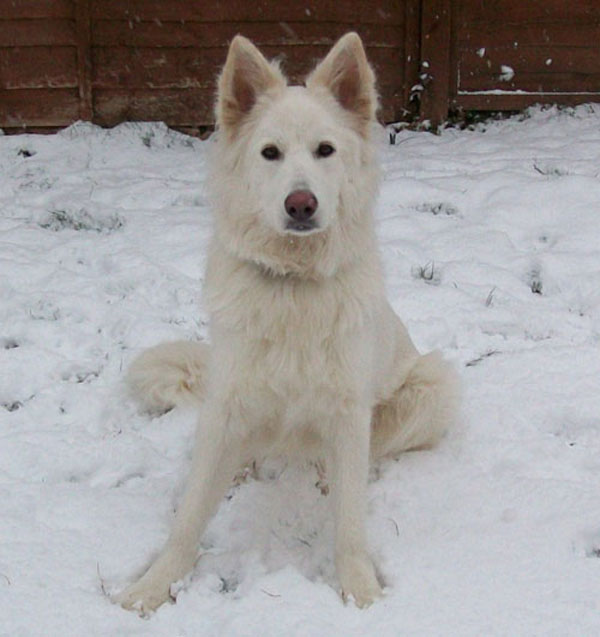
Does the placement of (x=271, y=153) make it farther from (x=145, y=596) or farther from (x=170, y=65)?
(x=170, y=65)

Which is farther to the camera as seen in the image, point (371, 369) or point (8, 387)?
point (8, 387)

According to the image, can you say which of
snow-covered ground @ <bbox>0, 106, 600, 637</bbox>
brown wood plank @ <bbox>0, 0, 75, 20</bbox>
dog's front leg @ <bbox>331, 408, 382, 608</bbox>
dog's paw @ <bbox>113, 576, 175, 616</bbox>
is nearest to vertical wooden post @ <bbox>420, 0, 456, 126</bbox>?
snow-covered ground @ <bbox>0, 106, 600, 637</bbox>

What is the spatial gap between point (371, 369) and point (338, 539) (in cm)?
55

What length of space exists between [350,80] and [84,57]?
18.0ft

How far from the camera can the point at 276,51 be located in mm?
7863

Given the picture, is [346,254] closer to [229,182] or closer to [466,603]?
[229,182]

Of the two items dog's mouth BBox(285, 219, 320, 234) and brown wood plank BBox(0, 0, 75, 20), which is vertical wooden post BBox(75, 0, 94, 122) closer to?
brown wood plank BBox(0, 0, 75, 20)

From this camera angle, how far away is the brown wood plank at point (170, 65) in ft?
25.5

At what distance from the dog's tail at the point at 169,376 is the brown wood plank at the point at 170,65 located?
16.0 feet

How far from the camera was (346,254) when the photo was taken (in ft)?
9.07

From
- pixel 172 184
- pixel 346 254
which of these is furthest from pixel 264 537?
pixel 172 184

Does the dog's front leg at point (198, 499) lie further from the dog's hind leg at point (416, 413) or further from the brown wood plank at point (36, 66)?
the brown wood plank at point (36, 66)

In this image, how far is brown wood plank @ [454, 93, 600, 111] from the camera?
8016mm

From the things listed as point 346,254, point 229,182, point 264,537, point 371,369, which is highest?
point 229,182
